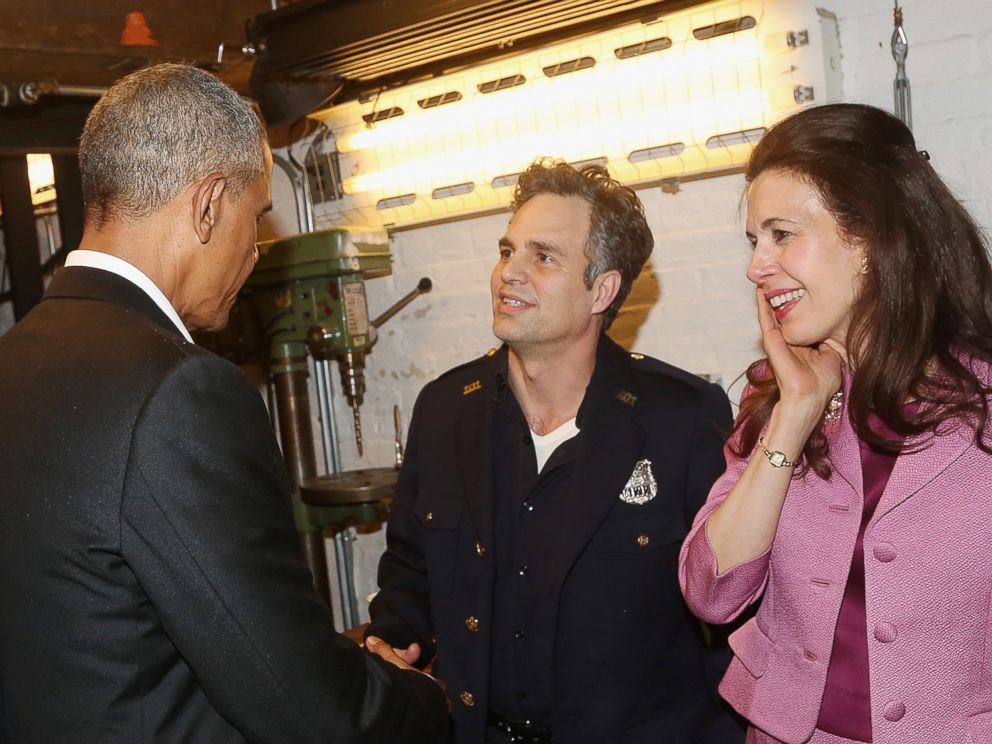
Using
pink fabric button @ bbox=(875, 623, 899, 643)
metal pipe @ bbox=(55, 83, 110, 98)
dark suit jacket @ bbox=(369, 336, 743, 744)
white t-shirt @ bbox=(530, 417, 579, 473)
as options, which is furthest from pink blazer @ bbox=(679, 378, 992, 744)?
metal pipe @ bbox=(55, 83, 110, 98)

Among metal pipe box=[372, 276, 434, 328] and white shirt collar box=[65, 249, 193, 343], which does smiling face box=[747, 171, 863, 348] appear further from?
metal pipe box=[372, 276, 434, 328]

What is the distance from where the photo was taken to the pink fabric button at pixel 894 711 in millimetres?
1550

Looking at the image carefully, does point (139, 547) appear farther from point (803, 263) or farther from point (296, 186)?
point (296, 186)

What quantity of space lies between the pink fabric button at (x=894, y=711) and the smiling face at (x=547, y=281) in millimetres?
1016

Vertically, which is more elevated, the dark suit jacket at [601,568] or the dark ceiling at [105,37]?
the dark ceiling at [105,37]

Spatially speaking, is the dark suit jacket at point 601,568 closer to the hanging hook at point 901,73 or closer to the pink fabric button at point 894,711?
the pink fabric button at point 894,711

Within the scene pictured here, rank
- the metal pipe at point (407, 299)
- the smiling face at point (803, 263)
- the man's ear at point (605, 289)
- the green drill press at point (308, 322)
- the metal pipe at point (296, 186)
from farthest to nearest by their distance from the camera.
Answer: the metal pipe at point (296, 186) → the metal pipe at point (407, 299) → the green drill press at point (308, 322) → the man's ear at point (605, 289) → the smiling face at point (803, 263)

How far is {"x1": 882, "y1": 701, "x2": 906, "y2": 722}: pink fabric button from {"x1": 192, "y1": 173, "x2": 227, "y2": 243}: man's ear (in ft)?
4.10

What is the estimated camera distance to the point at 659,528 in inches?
82.9

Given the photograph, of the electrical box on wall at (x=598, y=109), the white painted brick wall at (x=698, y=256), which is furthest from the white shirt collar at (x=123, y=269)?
the white painted brick wall at (x=698, y=256)

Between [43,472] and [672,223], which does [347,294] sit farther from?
[43,472]

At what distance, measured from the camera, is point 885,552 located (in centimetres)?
158

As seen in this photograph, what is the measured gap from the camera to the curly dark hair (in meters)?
2.35

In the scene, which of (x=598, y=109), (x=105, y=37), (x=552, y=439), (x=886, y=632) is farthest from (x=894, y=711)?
(x=105, y=37)
